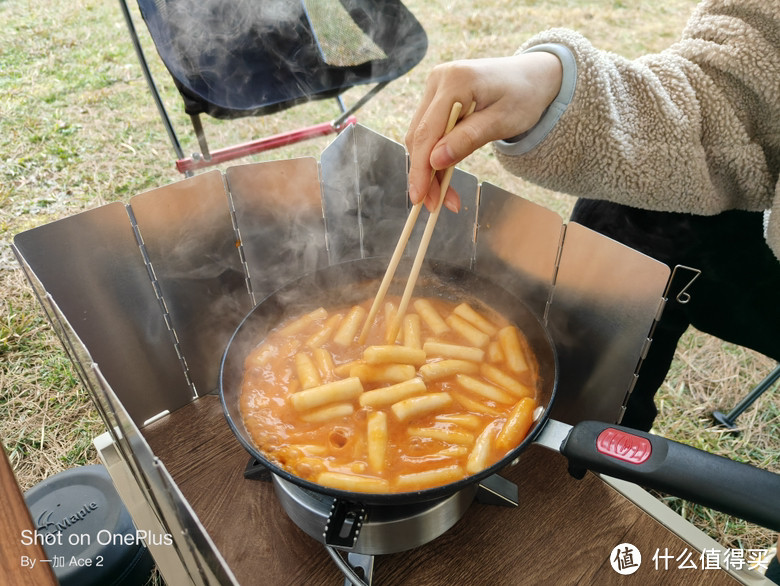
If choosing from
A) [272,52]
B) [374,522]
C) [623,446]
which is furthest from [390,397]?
[272,52]

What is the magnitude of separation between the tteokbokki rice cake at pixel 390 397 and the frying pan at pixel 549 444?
51 millimetres

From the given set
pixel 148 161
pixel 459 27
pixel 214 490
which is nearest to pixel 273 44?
pixel 148 161

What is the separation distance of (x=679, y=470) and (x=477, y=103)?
35.9 inches

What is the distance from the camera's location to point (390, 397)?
1399 mm

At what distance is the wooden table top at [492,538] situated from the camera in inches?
55.2

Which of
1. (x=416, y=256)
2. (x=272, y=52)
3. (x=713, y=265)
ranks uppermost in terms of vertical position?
(x=272, y=52)

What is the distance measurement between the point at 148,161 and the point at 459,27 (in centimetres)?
343

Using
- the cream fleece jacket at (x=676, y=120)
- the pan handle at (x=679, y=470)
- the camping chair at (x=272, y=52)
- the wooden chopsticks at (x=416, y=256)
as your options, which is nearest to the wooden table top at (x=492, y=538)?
the pan handle at (x=679, y=470)

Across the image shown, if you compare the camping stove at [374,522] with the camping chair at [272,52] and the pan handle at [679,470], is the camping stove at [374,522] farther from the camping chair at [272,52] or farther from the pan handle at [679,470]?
Result: the camping chair at [272,52]

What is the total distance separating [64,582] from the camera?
159 cm

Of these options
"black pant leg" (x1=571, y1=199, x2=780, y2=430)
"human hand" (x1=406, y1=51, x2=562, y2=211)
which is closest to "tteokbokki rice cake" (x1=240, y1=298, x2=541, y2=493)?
"human hand" (x1=406, y1=51, x2=562, y2=211)

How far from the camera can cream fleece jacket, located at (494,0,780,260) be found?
Answer: 1.42 metres

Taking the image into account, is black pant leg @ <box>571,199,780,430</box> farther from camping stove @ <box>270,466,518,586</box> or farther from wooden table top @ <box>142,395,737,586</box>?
camping stove @ <box>270,466,518,586</box>

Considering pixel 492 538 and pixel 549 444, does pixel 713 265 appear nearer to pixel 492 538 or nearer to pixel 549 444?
pixel 549 444
